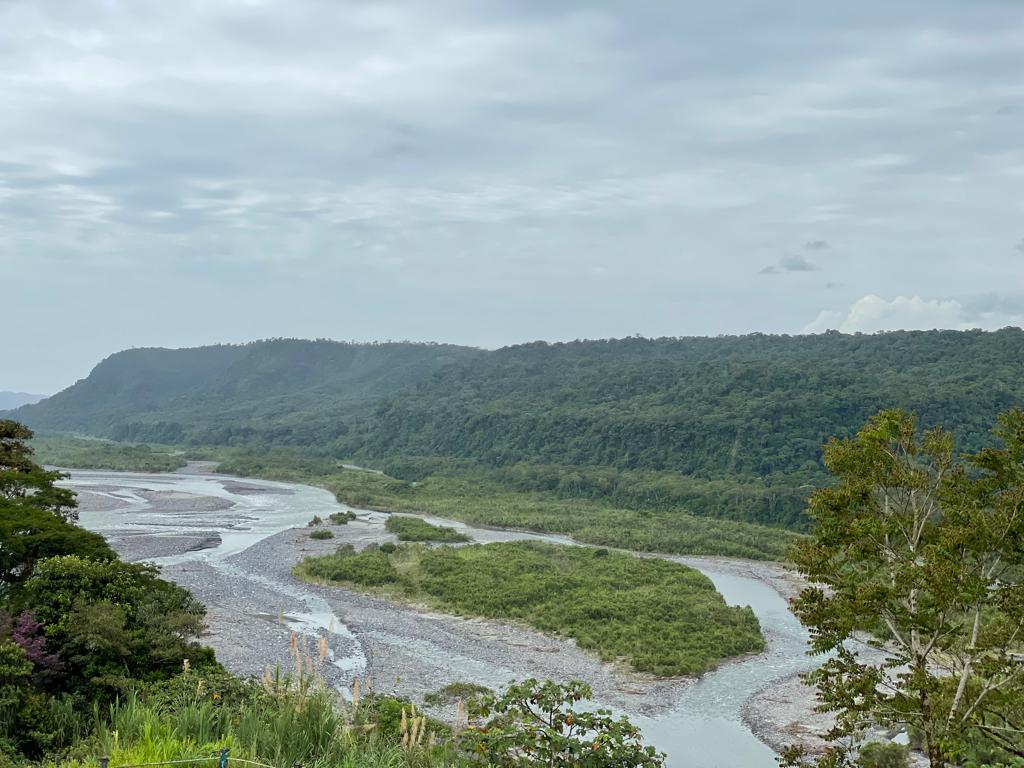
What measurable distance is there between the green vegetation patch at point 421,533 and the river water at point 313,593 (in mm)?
2489

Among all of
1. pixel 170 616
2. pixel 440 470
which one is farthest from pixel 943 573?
pixel 440 470

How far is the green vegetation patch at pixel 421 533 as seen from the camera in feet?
191

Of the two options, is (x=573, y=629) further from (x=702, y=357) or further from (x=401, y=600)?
(x=702, y=357)

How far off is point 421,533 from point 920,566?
49.4m

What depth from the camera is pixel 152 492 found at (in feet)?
278

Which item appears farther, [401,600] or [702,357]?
[702,357]

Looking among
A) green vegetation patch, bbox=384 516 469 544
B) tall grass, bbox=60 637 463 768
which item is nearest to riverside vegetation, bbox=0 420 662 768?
tall grass, bbox=60 637 463 768

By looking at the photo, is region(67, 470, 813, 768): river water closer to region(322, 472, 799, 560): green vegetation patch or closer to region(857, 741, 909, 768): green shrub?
region(322, 472, 799, 560): green vegetation patch

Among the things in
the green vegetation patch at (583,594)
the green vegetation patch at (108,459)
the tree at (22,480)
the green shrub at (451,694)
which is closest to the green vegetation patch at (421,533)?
the green vegetation patch at (583,594)

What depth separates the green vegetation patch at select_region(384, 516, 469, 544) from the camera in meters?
58.3

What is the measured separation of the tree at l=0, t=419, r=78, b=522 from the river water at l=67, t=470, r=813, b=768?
411 inches

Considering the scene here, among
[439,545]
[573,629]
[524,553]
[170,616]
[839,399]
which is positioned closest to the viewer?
[170,616]

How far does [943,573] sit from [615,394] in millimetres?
131707

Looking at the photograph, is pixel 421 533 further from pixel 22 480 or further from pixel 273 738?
pixel 273 738
